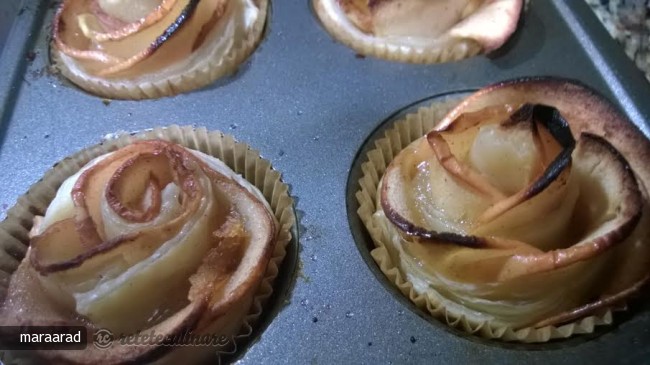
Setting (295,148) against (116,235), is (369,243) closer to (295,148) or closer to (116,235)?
(295,148)

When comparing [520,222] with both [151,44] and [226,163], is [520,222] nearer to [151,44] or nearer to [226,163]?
[226,163]

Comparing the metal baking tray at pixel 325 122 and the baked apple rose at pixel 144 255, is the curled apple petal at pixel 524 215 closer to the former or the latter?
the metal baking tray at pixel 325 122

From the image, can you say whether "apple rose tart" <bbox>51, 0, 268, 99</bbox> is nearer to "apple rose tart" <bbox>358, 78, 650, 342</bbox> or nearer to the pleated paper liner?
the pleated paper liner

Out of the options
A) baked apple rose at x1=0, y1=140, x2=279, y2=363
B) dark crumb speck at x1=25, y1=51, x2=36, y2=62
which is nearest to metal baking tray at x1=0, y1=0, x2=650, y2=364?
dark crumb speck at x1=25, y1=51, x2=36, y2=62

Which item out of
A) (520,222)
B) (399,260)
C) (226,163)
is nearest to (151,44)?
(226,163)

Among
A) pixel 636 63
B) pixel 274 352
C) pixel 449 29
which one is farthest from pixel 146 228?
pixel 636 63

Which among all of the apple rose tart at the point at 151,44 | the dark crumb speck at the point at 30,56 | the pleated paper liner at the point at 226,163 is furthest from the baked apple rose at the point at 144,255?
the dark crumb speck at the point at 30,56
